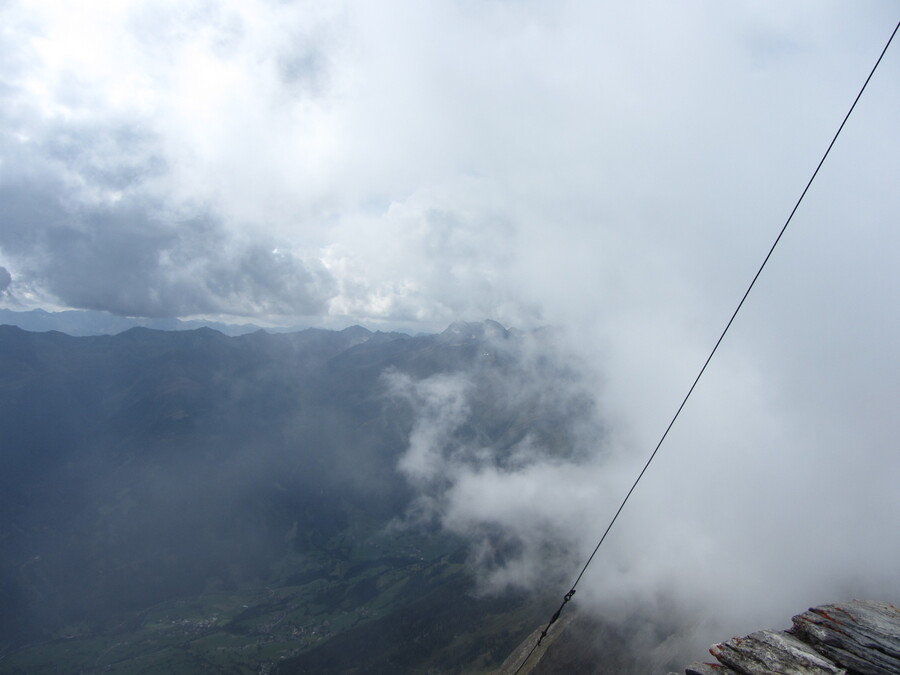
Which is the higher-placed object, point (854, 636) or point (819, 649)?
point (854, 636)

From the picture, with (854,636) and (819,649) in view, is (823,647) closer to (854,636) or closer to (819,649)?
(819,649)

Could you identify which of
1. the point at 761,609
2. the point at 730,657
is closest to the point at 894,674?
the point at 730,657

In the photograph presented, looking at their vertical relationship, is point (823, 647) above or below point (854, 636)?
below

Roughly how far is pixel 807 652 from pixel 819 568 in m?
239

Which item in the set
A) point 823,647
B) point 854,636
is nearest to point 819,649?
point 823,647

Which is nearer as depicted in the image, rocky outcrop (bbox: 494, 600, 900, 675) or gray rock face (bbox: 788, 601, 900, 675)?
rocky outcrop (bbox: 494, 600, 900, 675)

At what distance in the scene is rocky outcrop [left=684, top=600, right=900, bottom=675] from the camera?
20.0 meters

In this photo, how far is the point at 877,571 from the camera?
553ft

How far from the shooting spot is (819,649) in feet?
73.5

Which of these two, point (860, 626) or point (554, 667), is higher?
point (860, 626)

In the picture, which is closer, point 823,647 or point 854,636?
point 823,647

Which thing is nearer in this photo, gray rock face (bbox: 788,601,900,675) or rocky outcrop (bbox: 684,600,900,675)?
rocky outcrop (bbox: 684,600,900,675)

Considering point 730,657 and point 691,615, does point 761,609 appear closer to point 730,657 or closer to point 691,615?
point 691,615

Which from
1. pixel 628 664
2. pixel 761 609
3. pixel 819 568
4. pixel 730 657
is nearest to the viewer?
pixel 730 657
